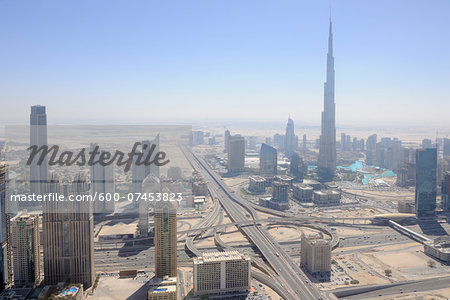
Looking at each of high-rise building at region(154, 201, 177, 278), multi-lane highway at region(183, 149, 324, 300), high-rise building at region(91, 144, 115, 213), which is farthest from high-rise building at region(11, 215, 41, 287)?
multi-lane highway at region(183, 149, 324, 300)

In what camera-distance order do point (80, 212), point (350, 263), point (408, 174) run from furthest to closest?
point (408, 174) < point (350, 263) < point (80, 212)

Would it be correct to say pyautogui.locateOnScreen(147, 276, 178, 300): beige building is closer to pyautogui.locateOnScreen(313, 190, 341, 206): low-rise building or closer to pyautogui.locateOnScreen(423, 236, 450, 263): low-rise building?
pyautogui.locateOnScreen(423, 236, 450, 263): low-rise building

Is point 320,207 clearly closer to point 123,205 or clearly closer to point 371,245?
point 371,245

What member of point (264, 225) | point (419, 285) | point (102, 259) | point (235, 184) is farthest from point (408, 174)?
point (102, 259)

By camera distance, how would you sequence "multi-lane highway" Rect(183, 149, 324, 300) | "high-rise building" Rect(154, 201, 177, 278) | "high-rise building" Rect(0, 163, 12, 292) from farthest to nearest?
"multi-lane highway" Rect(183, 149, 324, 300)
"high-rise building" Rect(154, 201, 177, 278)
"high-rise building" Rect(0, 163, 12, 292)

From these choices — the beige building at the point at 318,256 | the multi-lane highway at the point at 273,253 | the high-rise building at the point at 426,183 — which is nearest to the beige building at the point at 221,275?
the multi-lane highway at the point at 273,253

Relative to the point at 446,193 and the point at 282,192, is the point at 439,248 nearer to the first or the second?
the point at 446,193
